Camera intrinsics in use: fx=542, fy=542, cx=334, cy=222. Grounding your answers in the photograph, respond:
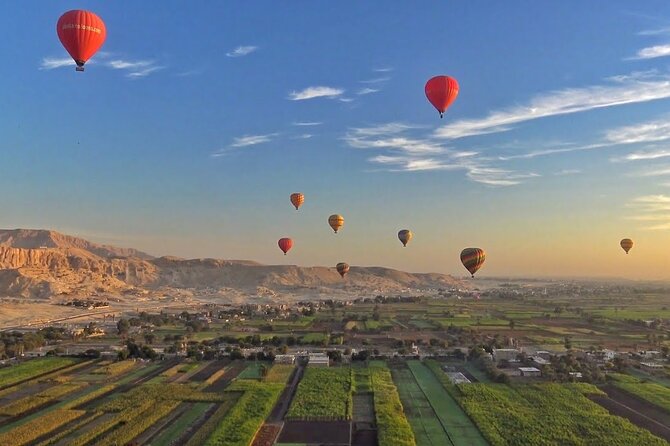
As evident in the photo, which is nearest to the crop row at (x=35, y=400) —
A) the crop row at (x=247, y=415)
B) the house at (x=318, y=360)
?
the crop row at (x=247, y=415)

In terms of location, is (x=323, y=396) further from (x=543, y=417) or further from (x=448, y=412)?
(x=543, y=417)

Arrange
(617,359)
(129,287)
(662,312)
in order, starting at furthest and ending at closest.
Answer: (129,287) < (662,312) < (617,359)

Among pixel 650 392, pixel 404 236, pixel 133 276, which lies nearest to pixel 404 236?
pixel 404 236

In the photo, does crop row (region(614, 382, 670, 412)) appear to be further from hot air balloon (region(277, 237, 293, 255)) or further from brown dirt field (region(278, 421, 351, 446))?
hot air balloon (region(277, 237, 293, 255))

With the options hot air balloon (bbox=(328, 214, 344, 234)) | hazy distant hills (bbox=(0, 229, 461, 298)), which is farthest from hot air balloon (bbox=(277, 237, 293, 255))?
hazy distant hills (bbox=(0, 229, 461, 298))

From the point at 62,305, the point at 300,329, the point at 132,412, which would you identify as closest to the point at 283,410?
the point at 132,412

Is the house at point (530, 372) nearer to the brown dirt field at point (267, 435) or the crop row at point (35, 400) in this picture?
the brown dirt field at point (267, 435)

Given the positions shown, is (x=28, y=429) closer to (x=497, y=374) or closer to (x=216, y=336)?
(x=497, y=374)
